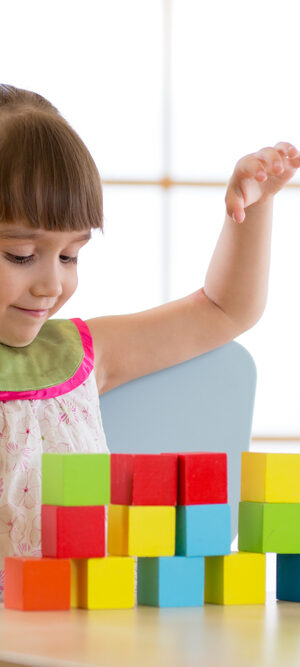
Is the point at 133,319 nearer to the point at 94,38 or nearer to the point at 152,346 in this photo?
the point at 152,346

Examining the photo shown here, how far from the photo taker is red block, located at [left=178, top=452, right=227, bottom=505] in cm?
70

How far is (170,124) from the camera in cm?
300

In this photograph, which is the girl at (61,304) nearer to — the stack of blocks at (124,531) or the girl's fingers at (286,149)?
the girl's fingers at (286,149)

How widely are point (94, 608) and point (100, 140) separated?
2.42m

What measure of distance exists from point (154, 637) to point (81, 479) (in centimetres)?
13

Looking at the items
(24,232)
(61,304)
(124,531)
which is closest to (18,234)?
(24,232)

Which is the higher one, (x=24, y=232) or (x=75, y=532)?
(x=24, y=232)

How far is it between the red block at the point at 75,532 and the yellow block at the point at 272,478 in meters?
0.13

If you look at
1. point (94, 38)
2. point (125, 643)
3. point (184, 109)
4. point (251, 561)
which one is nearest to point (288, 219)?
point (184, 109)

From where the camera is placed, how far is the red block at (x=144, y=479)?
2.27 feet

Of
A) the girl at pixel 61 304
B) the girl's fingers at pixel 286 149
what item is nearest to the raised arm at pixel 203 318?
the girl at pixel 61 304

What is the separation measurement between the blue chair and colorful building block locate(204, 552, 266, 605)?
1.71 ft

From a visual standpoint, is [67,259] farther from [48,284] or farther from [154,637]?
[154,637]

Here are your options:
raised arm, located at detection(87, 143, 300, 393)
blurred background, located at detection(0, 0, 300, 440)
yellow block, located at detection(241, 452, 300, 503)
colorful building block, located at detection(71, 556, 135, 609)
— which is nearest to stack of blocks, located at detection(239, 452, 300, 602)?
yellow block, located at detection(241, 452, 300, 503)
